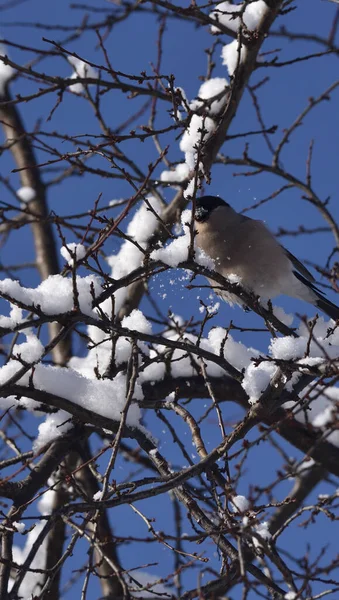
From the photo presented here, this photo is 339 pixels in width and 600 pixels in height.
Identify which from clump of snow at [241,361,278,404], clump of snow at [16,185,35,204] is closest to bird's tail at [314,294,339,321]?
clump of snow at [241,361,278,404]

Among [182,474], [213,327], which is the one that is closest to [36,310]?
[182,474]

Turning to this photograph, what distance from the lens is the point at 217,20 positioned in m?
3.95

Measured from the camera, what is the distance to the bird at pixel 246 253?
12.6ft

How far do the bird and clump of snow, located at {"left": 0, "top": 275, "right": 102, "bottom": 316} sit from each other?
1.12 metres

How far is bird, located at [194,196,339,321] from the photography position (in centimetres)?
384

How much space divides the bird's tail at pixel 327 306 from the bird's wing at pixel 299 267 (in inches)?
6.8

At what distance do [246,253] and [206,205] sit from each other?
508 mm

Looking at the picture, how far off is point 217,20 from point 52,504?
349cm

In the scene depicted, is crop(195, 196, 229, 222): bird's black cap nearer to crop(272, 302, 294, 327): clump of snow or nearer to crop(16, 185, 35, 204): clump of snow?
crop(272, 302, 294, 327): clump of snow

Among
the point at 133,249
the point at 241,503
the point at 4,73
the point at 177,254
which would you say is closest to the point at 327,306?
the point at 133,249

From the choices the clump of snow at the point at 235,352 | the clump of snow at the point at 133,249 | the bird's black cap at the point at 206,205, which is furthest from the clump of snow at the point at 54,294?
the bird's black cap at the point at 206,205

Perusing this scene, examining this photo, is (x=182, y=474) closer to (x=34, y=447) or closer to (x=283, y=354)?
(x=283, y=354)

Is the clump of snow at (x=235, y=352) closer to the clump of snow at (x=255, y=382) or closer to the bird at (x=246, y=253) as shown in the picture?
the bird at (x=246, y=253)

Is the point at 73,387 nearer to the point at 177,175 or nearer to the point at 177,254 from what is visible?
the point at 177,254
